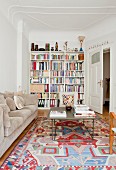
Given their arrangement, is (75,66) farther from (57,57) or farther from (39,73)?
(39,73)

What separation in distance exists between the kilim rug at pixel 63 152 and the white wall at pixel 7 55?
1574 millimetres

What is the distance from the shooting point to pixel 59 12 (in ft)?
15.6

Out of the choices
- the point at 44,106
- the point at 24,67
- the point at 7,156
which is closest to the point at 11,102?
the point at 7,156

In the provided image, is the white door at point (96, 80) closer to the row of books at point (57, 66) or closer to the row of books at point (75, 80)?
the row of books at point (75, 80)

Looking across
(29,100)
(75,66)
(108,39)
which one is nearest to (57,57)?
(75,66)

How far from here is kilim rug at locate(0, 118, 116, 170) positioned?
1.98 m

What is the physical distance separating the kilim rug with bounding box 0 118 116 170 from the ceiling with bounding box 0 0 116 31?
310cm

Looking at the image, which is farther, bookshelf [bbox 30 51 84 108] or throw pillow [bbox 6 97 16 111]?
bookshelf [bbox 30 51 84 108]

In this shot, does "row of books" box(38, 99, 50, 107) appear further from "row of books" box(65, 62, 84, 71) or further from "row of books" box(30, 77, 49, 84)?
"row of books" box(65, 62, 84, 71)

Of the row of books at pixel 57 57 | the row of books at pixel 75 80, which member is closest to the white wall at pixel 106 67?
the row of books at pixel 75 80

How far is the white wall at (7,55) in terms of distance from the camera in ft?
13.2

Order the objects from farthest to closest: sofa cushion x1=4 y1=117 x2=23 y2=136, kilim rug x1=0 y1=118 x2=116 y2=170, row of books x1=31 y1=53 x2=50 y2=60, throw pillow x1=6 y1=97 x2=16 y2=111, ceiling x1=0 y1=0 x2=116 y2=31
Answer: row of books x1=31 y1=53 x2=50 y2=60
ceiling x1=0 y1=0 x2=116 y2=31
throw pillow x1=6 y1=97 x2=16 y2=111
sofa cushion x1=4 y1=117 x2=23 y2=136
kilim rug x1=0 y1=118 x2=116 y2=170

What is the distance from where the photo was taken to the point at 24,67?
564cm

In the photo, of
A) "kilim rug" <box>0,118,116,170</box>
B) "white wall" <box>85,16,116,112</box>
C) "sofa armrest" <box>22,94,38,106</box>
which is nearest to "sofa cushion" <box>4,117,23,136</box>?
"kilim rug" <box>0,118,116,170</box>
